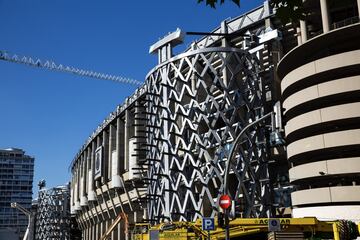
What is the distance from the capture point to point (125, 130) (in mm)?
78750

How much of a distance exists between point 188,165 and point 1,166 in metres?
161

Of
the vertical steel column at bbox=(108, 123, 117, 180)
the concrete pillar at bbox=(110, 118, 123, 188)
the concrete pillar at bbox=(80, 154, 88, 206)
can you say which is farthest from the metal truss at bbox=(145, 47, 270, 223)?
the concrete pillar at bbox=(80, 154, 88, 206)

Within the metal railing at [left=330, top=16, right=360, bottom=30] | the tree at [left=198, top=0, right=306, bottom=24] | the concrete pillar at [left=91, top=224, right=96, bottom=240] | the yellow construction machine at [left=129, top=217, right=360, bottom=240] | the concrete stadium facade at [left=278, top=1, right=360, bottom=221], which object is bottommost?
the concrete pillar at [left=91, top=224, right=96, bottom=240]

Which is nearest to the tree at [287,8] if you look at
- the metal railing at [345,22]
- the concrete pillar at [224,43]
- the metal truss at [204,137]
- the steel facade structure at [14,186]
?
the metal railing at [345,22]

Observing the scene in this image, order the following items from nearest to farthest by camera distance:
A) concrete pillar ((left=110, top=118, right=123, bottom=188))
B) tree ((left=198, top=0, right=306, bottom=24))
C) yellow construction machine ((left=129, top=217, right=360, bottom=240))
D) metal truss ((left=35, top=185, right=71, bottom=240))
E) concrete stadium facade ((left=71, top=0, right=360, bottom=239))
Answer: tree ((left=198, top=0, right=306, bottom=24)) → yellow construction machine ((left=129, top=217, right=360, bottom=240)) → concrete stadium facade ((left=71, top=0, right=360, bottom=239)) → concrete pillar ((left=110, top=118, right=123, bottom=188)) → metal truss ((left=35, top=185, right=71, bottom=240))

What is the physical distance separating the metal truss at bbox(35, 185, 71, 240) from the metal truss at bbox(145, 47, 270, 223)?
10115cm

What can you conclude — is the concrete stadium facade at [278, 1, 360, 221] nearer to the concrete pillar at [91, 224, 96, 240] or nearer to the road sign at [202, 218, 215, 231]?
the road sign at [202, 218, 215, 231]

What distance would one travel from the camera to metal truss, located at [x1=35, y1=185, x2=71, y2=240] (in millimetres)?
150625

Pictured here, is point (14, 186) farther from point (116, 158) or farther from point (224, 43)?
point (224, 43)

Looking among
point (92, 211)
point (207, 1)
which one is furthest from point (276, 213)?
point (92, 211)

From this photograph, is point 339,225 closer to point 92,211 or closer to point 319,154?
point 319,154

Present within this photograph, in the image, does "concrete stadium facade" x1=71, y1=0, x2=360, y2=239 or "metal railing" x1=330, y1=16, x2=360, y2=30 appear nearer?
"metal railing" x1=330, y1=16, x2=360, y2=30

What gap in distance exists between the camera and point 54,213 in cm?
15500

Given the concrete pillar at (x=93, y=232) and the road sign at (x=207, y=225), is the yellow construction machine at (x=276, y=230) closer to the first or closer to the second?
the road sign at (x=207, y=225)
